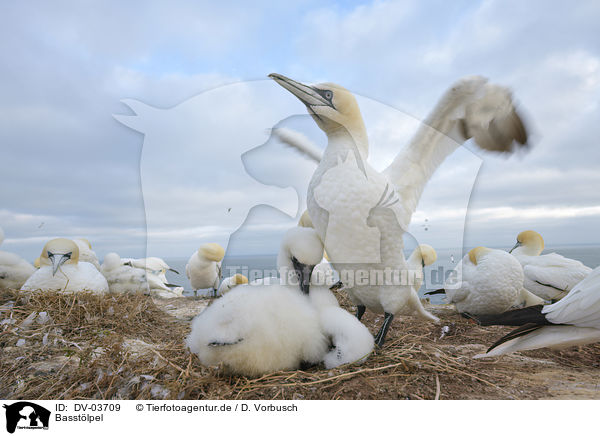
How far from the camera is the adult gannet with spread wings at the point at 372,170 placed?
1739 millimetres

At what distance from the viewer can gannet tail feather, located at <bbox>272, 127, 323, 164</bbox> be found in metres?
2.07

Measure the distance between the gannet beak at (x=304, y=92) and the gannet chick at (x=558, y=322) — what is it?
1.18m

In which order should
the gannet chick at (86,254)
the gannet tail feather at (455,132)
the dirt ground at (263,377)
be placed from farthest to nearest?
the gannet chick at (86,254), the gannet tail feather at (455,132), the dirt ground at (263,377)

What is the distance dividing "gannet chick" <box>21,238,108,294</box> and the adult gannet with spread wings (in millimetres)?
1983

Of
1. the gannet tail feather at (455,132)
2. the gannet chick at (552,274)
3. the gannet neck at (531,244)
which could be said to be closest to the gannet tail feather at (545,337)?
the gannet tail feather at (455,132)

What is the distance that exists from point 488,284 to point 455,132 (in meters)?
1.31

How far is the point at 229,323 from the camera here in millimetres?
1373

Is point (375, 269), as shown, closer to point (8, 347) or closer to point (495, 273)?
point (495, 273)

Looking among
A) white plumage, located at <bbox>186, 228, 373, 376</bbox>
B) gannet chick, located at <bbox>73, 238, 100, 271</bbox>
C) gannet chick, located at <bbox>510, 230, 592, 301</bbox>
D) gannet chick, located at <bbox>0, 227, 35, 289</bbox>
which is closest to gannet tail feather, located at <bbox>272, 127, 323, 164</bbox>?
white plumage, located at <bbox>186, 228, 373, 376</bbox>

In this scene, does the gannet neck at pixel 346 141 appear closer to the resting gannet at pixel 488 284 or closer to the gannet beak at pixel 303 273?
the gannet beak at pixel 303 273

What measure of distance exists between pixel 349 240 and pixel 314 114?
649 mm
